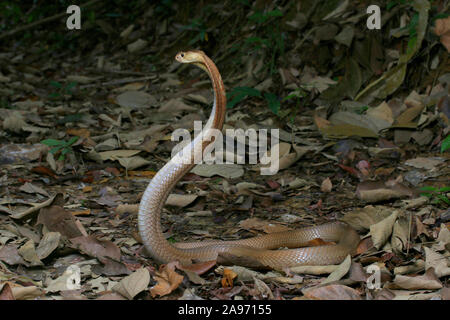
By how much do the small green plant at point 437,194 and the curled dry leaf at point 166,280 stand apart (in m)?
1.84

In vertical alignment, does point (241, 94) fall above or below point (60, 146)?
above

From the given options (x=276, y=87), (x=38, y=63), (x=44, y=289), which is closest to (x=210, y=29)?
(x=276, y=87)

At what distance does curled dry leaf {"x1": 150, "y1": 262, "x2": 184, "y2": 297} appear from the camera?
2.63m

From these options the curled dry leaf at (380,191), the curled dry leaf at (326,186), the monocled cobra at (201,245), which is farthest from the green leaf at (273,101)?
the monocled cobra at (201,245)

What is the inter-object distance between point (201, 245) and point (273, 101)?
2632mm

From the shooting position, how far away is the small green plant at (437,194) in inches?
141

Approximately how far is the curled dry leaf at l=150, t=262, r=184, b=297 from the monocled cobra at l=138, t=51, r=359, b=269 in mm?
160

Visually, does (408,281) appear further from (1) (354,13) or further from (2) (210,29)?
(2) (210,29)

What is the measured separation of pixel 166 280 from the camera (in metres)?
2.75

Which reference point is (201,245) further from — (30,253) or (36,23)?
(36,23)

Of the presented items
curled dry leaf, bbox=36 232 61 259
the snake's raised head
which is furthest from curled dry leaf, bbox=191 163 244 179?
the snake's raised head

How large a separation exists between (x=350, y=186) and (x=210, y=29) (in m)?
4.08

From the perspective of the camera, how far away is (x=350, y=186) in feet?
14.2

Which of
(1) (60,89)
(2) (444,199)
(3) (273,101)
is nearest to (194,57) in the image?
(2) (444,199)
